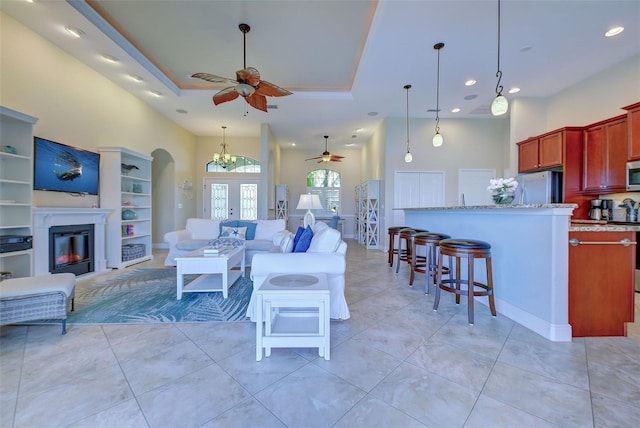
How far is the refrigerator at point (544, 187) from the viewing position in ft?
14.5

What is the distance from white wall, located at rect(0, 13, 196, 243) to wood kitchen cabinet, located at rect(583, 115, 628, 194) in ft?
26.6

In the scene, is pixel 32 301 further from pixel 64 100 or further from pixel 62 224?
pixel 64 100

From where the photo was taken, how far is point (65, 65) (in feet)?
12.2

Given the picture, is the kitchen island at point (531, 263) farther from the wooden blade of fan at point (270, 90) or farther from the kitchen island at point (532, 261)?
the wooden blade of fan at point (270, 90)

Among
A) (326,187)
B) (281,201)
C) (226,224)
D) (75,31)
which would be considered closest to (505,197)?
(226,224)

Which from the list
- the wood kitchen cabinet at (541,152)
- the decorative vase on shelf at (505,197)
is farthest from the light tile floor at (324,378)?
the wood kitchen cabinet at (541,152)

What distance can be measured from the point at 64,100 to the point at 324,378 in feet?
17.1

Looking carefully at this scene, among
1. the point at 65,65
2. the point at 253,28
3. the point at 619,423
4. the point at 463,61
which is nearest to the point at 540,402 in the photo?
the point at 619,423

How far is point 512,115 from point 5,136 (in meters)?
8.12

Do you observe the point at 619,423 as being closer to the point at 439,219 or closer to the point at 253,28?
the point at 439,219

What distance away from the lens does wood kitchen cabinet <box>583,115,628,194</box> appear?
362cm

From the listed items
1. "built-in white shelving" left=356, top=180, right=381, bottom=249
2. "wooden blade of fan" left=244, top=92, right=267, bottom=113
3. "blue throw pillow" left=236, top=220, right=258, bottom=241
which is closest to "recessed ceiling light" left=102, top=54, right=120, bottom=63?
"wooden blade of fan" left=244, top=92, right=267, bottom=113

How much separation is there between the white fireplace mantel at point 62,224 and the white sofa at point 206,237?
935mm

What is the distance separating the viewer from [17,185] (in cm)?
304
